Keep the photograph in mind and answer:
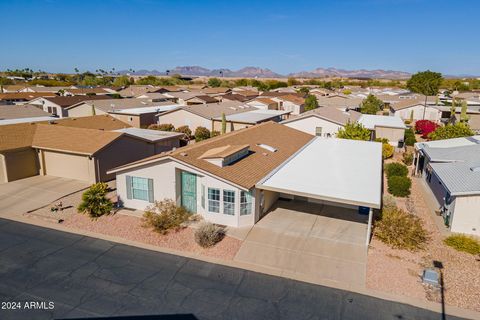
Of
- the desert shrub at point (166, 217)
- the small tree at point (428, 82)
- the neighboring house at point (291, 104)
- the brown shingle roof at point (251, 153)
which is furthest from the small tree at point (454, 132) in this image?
the small tree at point (428, 82)

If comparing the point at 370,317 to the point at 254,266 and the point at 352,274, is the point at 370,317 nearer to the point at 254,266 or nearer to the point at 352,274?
the point at 352,274

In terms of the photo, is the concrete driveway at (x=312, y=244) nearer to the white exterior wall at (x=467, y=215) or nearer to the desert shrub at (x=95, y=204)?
the white exterior wall at (x=467, y=215)

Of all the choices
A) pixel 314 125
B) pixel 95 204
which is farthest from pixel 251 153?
pixel 314 125

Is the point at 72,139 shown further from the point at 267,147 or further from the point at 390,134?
the point at 390,134

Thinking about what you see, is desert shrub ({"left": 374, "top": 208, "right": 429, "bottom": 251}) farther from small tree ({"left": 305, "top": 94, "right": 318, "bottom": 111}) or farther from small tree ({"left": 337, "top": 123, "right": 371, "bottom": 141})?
small tree ({"left": 305, "top": 94, "right": 318, "bottom": 111})

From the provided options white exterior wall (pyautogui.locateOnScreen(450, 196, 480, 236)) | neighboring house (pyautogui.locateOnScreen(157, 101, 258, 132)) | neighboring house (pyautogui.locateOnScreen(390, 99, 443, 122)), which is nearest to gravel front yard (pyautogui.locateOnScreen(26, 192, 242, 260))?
white exterior wall (pyautogui.locateOnScreen(450, 196, 480, 236))

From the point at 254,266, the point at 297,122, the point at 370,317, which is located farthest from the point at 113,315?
the point at 297,122
